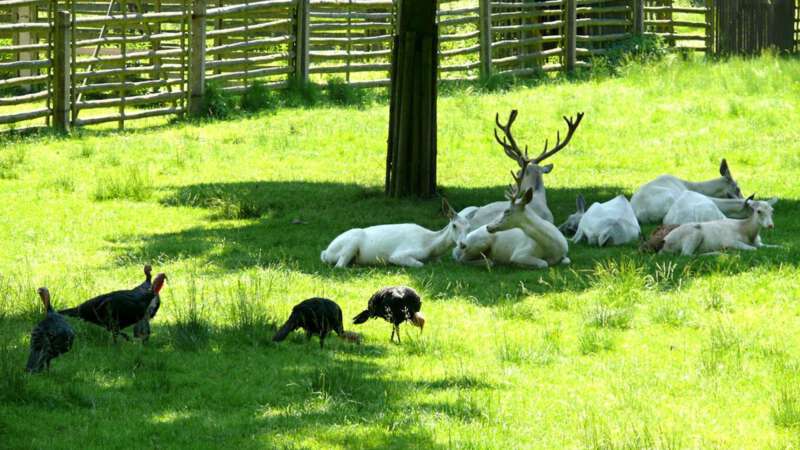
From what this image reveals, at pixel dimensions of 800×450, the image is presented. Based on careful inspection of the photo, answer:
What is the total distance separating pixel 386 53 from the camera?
949 inches

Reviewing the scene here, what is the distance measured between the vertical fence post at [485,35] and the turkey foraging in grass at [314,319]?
16900 millimetres

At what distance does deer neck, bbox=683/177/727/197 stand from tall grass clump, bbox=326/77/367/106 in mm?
9132

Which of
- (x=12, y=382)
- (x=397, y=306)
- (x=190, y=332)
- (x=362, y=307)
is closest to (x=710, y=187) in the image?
(x=362, y=307)

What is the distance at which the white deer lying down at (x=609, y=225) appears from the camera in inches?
475

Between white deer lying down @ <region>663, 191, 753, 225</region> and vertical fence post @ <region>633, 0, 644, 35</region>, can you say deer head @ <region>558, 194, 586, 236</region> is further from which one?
vertical fence post @ <region>633, 0, 644, 35</region>

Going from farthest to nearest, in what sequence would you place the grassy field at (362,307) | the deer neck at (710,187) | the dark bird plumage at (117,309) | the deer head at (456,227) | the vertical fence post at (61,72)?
the vertical fence post at (61,72), the deer neck at (710,187), the deer head at (456,227), the dark bird plumage at (117,309), the grassy field at (362,307)

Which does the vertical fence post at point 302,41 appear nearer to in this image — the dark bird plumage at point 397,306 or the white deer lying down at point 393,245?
the white deer lying down at point 393,245

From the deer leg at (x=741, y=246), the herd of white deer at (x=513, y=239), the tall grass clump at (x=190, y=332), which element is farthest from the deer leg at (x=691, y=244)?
the tall grass clump at (x=190, y=332)

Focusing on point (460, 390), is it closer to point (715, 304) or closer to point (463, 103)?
point (715, 304)

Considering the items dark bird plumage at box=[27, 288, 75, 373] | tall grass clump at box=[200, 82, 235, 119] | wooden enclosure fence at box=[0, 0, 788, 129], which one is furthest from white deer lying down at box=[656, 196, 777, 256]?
wooden enclosure fence at box=[0, 0, 788, 129]

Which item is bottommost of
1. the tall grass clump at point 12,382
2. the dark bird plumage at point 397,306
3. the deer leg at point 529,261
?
the tall grass clump at point 12,382

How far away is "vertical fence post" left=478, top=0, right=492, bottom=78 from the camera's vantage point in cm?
2470

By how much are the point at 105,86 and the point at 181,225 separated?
7.77 m

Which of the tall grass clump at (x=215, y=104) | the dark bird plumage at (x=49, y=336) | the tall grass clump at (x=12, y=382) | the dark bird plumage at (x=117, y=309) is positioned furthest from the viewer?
the tall grass clump at (x=215, y=104)
